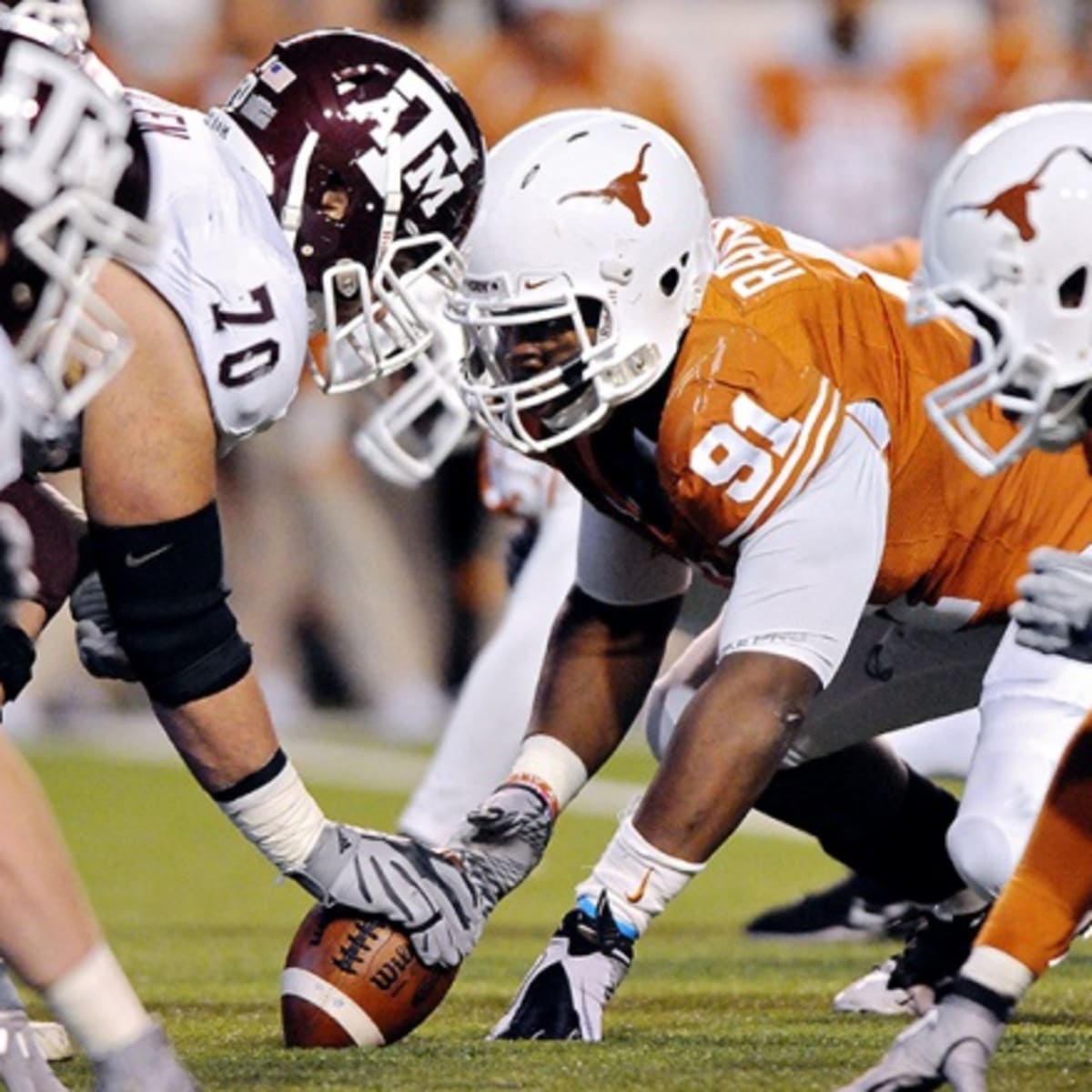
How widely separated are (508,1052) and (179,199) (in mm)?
1141

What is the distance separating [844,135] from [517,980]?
4805 millimetres

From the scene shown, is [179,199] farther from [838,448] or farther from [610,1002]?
[610,1002]

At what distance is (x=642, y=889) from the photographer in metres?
3.94

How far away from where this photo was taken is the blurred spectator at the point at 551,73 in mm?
8953

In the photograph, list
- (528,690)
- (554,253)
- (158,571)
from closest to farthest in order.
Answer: (158,571) → (554,253) → (528,690)

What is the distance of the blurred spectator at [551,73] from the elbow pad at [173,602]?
17.5 ft

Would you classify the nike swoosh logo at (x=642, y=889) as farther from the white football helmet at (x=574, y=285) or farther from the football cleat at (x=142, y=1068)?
the football cleat at (x=142, y=1068)

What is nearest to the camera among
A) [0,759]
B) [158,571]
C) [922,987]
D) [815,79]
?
[0,759]

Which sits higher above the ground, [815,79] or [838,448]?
[838,448]

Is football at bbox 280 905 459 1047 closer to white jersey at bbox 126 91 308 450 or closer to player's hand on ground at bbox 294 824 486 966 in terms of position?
player's hand on ground at bbox 294 824 486 966

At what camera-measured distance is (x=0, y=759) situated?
3.14 metres

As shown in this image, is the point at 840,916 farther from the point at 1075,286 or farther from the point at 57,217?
the point at 57,217

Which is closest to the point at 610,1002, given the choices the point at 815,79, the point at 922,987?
the point at 922,987

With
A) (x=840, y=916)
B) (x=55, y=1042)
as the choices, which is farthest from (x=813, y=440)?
(x=840, y=916)
